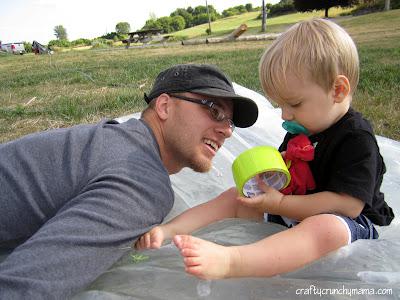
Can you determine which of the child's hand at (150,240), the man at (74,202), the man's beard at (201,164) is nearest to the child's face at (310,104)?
the man's beard at (201,164)

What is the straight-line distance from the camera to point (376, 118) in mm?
3115

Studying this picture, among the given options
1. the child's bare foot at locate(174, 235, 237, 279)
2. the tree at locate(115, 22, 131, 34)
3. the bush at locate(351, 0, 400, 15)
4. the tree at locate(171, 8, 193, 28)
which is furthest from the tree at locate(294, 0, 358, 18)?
the tree at locate(115, 22, 131, 34)

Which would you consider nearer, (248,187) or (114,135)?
(114,135)

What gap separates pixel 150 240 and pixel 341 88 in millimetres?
808

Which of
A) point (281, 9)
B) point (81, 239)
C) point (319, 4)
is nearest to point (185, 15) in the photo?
point (281, 9)

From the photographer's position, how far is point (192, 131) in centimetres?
165

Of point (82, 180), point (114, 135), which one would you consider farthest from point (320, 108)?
point (82, 180)

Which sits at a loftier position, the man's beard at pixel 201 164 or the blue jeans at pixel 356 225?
the man's beard at pixel 201 164

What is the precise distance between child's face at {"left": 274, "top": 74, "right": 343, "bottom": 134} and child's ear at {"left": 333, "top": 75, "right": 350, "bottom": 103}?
0.01 meters

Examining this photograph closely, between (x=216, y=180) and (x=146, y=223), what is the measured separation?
2.95ft

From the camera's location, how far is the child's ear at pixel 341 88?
1.41 meters

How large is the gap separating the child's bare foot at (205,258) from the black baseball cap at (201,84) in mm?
613

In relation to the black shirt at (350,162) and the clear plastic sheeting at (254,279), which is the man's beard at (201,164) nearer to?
the clear plastic sheeting at (254,279)

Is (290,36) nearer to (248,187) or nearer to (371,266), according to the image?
(248,187)
